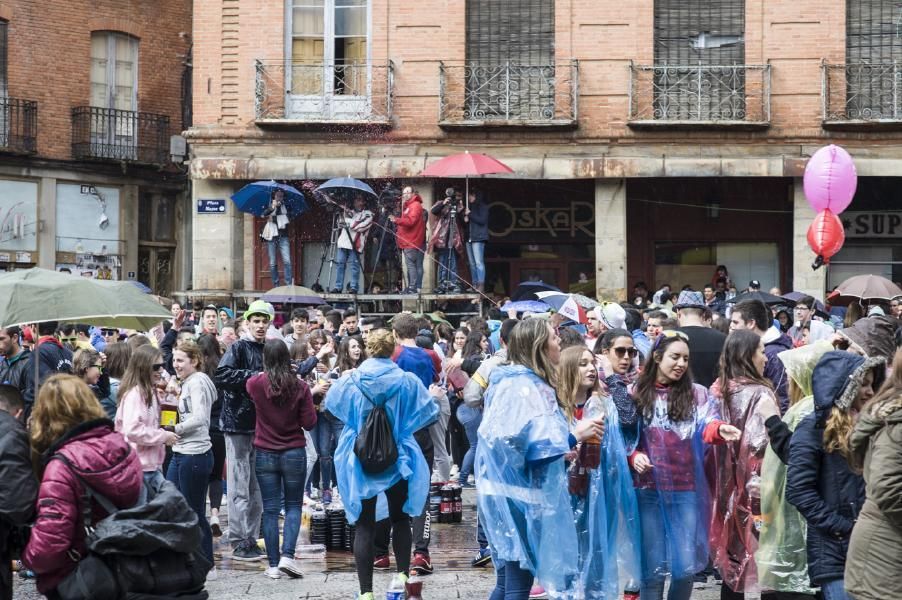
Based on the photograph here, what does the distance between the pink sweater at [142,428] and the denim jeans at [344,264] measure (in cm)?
1339

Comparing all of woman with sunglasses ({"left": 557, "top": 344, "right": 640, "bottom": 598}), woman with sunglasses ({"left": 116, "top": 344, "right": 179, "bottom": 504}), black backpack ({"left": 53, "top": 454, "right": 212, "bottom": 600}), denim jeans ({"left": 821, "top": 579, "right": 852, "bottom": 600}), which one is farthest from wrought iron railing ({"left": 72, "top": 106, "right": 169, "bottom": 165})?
denim jeans ({"left": 821, "top": 579, "right": 852, "bottom": 600})

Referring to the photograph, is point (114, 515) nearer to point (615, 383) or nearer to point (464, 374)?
point (615, 383)

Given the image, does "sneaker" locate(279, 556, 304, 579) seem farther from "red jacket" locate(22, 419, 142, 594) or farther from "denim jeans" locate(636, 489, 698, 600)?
"red jacket" locate(22, 419, 142, 594)

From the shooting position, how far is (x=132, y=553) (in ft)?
19.7

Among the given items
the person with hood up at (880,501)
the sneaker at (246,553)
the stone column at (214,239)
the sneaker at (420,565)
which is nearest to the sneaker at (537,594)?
the sneaker at (420,565)

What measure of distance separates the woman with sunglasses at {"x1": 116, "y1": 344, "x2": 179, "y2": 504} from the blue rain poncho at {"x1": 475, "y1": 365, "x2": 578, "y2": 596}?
2.67 meters

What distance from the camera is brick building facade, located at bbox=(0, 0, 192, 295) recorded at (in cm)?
2888

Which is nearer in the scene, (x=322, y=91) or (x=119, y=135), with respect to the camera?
(x=322, y=91)

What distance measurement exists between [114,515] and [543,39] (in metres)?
18.1

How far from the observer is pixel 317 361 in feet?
38.3

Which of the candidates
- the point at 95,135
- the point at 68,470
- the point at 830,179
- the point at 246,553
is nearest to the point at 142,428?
the point at 246,553

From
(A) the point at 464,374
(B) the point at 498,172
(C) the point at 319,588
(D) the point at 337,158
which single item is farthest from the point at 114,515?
(D) the point at 337,158

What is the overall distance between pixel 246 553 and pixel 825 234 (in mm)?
10259

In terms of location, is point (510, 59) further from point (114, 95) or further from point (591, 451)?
point (591, 451)
